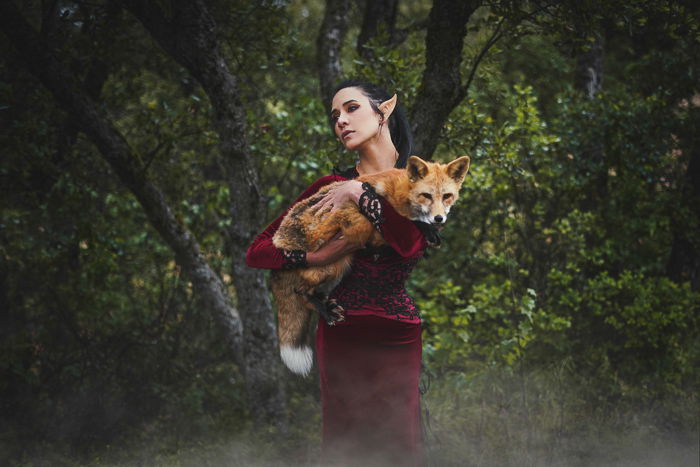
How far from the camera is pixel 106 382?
6258 mm

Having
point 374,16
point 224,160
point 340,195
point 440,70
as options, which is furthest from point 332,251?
point 374,16

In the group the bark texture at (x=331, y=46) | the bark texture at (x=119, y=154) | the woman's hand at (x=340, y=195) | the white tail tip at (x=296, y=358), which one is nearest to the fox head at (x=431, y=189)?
the woman's hand at (x=340, y=195)

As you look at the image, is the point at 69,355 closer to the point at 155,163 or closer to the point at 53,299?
the point at 53,299

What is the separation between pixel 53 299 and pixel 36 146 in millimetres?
2204

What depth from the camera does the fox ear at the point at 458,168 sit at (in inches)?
102

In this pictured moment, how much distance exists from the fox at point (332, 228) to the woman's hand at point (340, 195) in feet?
0.09

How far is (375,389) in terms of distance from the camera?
2.73m

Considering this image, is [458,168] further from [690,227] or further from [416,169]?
[690,227]

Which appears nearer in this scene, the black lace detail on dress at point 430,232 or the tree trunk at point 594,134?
the black lace detail on dress at point 430,232

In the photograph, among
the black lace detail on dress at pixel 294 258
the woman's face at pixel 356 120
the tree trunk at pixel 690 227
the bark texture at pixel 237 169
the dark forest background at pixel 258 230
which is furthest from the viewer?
the tree trunk at pixel 690 227

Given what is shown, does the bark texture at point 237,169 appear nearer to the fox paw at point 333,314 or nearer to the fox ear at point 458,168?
the fox paw at point 333,314

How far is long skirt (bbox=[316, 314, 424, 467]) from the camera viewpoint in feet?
8.93

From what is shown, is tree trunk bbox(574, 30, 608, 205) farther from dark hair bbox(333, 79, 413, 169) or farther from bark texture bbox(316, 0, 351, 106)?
dark hair bbox(333, 79, 413, 169)

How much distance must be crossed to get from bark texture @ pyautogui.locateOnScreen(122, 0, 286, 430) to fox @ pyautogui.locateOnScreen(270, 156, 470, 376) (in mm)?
2003
